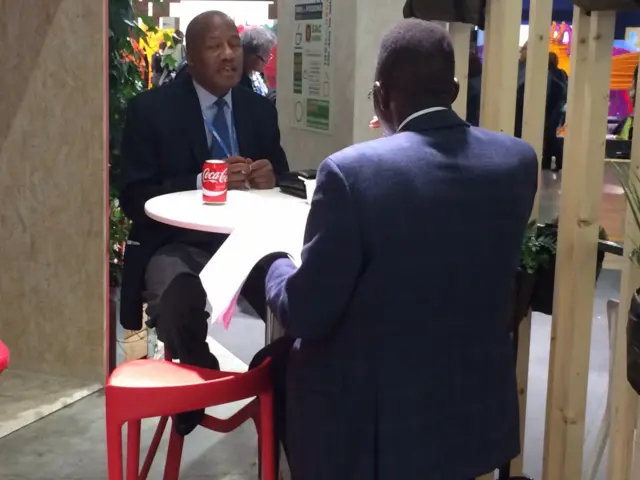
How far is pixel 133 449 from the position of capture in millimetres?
2006

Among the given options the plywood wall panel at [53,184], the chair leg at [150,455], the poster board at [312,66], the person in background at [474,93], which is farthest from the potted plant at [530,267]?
the poster board at [312,66]

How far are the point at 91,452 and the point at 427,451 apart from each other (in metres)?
1.81

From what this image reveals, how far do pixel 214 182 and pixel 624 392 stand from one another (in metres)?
1.26

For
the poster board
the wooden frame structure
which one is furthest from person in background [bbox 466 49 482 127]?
the wooden frame structure

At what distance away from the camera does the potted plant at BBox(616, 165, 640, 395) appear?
67.7 inches

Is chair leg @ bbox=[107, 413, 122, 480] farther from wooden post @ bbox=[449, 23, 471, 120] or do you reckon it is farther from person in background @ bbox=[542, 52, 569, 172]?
person in background @ bbox=[542, 52, 569, 172]

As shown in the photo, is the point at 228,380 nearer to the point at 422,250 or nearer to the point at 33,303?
the point at 422,250

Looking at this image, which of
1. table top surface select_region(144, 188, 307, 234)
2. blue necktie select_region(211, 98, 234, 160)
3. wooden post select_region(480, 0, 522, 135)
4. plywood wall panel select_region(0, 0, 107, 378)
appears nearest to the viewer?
table top surface select_region(144, 188, 307, 234)

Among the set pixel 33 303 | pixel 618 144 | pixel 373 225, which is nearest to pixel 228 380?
pixel 373 225

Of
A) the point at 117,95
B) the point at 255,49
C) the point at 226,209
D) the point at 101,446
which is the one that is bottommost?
the point at 101,446

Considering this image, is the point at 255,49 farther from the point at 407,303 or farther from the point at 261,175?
the point at 407,303

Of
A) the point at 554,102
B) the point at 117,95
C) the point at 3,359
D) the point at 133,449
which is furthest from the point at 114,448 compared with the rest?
the point at 554,102

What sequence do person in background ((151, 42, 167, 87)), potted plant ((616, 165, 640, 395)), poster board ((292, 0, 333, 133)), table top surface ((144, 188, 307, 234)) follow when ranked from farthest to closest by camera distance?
person in background ((151, 42, 167, 87)) → poster board ((292, 0, 333, 133)) → table top surface ((144, 188, 307, 234)) → potted plant ((616, 165, 640, 395))

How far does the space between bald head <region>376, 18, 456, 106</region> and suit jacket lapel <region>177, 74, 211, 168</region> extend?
4.35 feet
